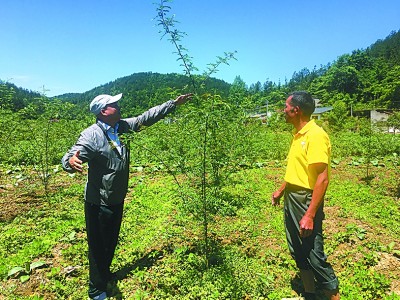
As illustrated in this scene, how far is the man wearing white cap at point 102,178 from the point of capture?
336cm

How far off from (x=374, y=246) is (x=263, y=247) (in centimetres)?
168

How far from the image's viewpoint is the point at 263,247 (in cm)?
486

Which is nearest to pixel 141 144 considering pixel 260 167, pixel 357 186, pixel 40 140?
pixel 40 140

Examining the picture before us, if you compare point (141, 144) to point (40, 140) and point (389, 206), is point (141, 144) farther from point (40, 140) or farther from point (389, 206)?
point (389, 206)

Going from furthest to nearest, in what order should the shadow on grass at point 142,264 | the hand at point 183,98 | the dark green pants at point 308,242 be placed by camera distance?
1. the shadow on grass at point 142,264
2. the hand at point 183,98
3. the dark green pants at point 308,242

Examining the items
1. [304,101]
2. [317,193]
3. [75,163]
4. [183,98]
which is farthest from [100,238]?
[304,101]

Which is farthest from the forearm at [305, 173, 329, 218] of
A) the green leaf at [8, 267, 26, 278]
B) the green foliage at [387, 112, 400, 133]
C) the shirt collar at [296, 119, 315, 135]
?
the green foliage at [387, 112, 400, 133]

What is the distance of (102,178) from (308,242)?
231cm

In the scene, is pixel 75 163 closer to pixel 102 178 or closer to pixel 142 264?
pixel 102 178

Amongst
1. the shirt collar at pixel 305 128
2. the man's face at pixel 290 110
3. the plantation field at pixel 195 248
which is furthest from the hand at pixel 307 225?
the plantation field at pixel 195 248

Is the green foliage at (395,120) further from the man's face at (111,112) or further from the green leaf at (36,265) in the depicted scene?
the green leaf at (36,265)

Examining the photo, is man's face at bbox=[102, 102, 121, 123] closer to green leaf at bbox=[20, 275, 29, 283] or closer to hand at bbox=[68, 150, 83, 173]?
hand at bbox=[68, 150, 83, 173]

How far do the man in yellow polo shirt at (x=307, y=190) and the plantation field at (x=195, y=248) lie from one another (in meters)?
0.92

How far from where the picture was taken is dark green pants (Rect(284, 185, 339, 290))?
2.96 m
